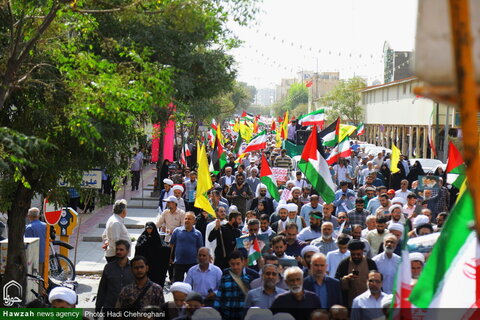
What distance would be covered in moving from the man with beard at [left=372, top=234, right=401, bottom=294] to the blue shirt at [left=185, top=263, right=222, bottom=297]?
1849 mm

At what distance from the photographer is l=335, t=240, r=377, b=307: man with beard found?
28.2 ft

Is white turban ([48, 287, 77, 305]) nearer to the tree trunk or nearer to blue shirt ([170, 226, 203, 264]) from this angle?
the tree trunk

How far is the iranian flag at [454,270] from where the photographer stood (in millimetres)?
5113

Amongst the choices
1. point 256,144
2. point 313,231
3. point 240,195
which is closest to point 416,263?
point 313,231

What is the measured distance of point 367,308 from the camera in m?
7.48

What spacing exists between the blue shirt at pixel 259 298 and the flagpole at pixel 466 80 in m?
5.48

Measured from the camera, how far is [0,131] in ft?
24.8

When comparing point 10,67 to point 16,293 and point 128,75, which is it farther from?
point 16,293

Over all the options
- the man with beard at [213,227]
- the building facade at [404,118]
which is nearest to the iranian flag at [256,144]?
the man with beard at [213,227]

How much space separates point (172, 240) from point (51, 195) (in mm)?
1876

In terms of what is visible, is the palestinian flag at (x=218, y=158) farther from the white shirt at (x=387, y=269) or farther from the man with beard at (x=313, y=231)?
the white shirt at (x=387, y=269)

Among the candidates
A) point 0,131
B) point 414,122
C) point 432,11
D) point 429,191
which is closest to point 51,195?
point 0,131

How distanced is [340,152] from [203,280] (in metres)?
12.9

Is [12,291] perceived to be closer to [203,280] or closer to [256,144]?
[203,280]
